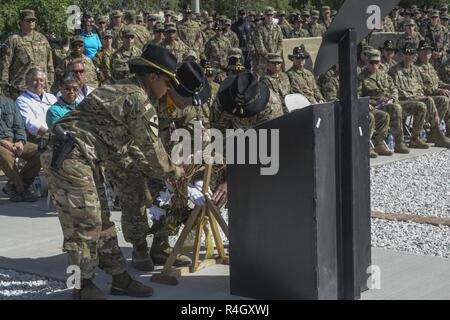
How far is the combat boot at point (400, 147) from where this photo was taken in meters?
13.2

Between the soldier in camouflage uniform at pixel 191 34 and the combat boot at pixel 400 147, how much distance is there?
5547mm

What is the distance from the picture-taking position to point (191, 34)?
17.8 meters

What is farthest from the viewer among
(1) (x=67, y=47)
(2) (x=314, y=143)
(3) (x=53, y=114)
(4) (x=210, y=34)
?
(4) (x=210, y=34)

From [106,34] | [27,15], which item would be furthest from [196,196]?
[106,34]

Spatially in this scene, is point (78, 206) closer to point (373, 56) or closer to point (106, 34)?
point (373, 56)

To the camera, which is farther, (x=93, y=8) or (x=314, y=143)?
(x=93, y=8)

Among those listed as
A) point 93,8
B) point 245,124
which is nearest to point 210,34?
point 93,8

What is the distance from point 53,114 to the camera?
29.4 feet

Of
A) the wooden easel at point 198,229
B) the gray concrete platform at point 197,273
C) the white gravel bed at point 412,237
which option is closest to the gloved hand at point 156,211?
the wooden easel at point 198,229

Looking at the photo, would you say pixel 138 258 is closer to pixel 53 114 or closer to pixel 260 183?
pixel 260 183

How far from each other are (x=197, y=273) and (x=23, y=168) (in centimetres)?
361

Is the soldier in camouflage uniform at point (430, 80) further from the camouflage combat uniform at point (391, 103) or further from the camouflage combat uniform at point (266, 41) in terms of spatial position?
the camouflage combat uniform at point (266, 41)

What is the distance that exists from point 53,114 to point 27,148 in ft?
2.62

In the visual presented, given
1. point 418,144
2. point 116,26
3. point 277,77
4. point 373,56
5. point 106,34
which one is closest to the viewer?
point 277,77
